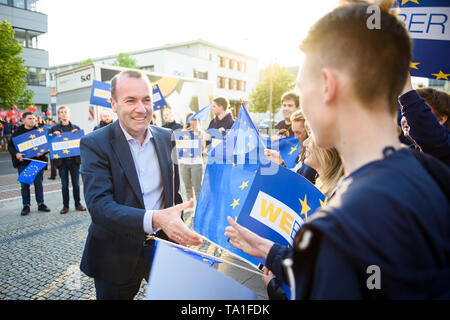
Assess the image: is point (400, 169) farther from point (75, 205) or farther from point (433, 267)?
point (75, 205)

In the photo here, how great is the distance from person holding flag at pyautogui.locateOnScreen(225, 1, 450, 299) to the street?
2716 millimetres

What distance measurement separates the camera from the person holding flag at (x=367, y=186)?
0.65 m

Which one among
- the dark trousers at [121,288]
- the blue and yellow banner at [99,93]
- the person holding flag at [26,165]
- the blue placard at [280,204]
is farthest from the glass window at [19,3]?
the blue placard at [280,204]

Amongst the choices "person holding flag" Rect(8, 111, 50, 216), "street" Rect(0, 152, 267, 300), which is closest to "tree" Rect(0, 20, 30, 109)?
"person holding flag" Rect(8, 111, 50, 216)

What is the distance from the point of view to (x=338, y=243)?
640 mm

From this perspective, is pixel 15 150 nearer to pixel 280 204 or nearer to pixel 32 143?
pixel 32 143

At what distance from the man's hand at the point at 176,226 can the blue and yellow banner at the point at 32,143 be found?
6.10 meters

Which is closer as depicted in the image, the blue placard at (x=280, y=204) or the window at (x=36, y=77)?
the blue placard at (x=280, y=204)

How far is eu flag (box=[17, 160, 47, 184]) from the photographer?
5863 mm

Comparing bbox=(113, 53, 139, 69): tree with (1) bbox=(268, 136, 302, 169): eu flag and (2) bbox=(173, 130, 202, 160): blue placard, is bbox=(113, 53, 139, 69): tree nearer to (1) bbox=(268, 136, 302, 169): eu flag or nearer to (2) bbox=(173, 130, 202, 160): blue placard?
(2) bbox=(173, 130, 202, 160): blue placard

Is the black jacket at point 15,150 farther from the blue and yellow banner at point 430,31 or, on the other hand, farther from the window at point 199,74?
the window at point 199,74

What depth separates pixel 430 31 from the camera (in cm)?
214
